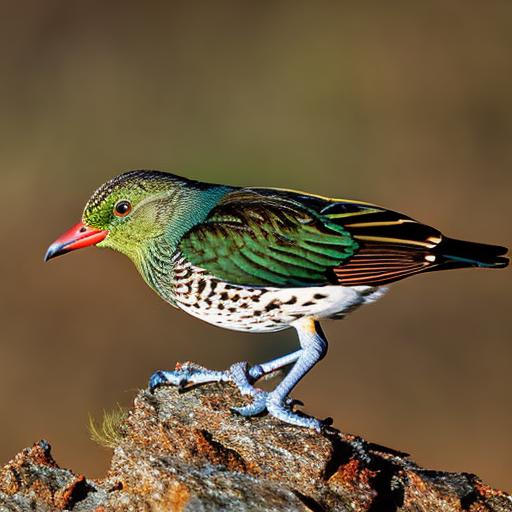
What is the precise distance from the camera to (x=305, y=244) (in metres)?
7.47

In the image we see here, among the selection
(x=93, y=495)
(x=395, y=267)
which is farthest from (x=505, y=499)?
(x=93, y=495)

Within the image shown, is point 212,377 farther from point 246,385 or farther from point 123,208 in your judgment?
point 123,208

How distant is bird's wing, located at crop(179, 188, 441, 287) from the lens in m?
7.39

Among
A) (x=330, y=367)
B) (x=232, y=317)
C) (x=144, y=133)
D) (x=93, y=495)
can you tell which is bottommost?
(x=93, y=495)

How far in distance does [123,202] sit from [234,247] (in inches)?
36.2

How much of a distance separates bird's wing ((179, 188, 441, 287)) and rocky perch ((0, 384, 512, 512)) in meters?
1.02

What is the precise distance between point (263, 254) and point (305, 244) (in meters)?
0.30

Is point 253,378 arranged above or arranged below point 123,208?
below

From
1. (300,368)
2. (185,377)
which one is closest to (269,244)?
(300,368)

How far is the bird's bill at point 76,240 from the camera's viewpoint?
775cm

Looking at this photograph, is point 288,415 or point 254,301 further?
point 254,301

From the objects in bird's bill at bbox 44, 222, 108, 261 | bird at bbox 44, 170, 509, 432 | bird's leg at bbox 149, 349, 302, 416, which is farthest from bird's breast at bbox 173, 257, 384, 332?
bird's bill at bbox 44, 222, 108, 261

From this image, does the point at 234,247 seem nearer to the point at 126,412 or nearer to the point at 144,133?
the point at 126,412

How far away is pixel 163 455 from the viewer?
21.0 feet
